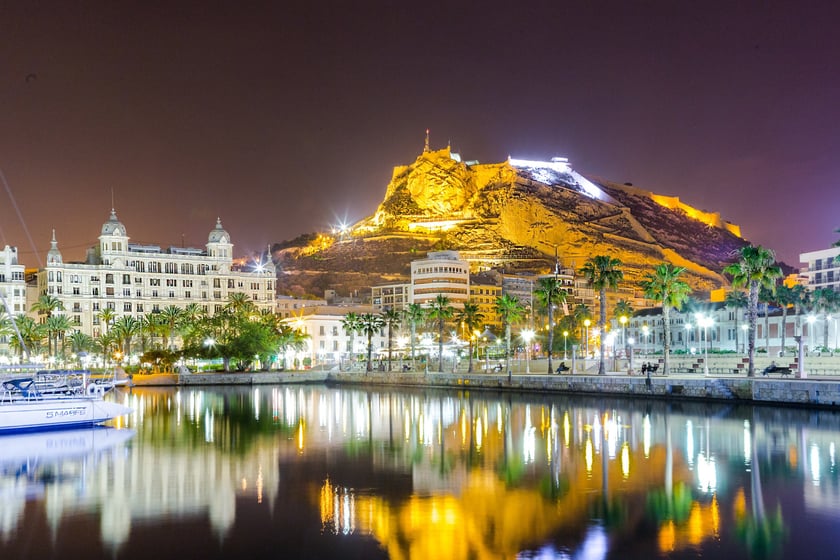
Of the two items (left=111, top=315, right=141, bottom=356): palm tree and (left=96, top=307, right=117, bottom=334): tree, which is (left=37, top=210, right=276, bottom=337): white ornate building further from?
(left=111, top=315, right=141, bottom=356): palm tree

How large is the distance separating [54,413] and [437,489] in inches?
1240

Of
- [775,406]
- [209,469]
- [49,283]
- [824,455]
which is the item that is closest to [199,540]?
[209,469]

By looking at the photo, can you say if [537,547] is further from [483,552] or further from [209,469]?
[209,469]

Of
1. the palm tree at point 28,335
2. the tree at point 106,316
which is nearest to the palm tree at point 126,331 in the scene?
the tree at point 106,316

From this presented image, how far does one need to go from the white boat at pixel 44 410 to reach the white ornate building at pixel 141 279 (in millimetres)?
98514

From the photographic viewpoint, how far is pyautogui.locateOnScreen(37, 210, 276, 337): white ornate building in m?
154

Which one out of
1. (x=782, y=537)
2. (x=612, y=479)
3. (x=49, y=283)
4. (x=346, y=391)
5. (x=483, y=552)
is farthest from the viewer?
(x=49, y=283)

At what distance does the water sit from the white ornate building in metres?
109

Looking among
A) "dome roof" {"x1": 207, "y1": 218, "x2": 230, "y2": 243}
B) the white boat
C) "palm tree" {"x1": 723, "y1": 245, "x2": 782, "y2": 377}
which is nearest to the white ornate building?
"dome roof" {"x1": 207, "y1": 218, "x2": 230, "y2": 243}

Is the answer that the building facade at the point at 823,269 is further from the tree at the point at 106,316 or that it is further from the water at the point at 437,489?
the tree at the point at 106,316

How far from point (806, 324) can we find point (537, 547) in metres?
101

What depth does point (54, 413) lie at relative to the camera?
169ft

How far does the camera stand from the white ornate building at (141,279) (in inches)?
6043

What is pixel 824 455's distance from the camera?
3544 centimetres
